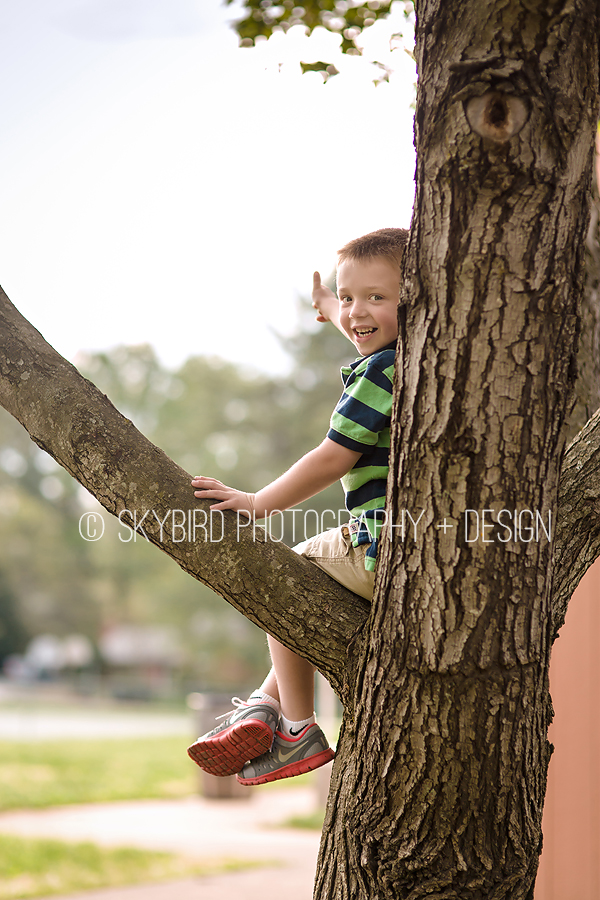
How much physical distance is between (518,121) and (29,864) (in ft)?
19.9

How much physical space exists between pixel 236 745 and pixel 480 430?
3.18 ft

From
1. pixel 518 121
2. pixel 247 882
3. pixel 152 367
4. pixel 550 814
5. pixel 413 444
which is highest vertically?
pixel 152 367

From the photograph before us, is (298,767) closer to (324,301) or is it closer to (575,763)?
(324,301)

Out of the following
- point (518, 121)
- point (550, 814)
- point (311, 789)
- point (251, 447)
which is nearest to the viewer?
point (518, 121)

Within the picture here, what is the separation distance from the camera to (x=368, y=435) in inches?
67.3

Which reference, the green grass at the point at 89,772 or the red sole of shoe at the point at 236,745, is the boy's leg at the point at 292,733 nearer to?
the red sole of shoe at the point at 236,745

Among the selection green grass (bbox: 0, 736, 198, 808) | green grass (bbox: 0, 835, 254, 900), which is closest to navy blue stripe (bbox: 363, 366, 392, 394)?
green grass (bbox: 0, 835, 254, 900)

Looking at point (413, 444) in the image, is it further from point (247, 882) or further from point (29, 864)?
point (29, 864)

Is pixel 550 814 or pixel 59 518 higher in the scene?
pixel 59 518

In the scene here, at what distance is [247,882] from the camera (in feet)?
17.1

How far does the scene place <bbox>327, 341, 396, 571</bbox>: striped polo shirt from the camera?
1.71 metres

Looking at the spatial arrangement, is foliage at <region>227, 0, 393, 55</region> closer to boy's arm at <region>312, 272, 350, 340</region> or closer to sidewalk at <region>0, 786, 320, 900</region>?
boy's arm at <region>312, 272, 350, 340</region>

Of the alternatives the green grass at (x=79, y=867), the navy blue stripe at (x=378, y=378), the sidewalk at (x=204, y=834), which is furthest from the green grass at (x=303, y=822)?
the navy blue stripe at (x=378, y=378)

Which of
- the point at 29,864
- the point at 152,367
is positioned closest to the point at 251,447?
the point at 152,367
